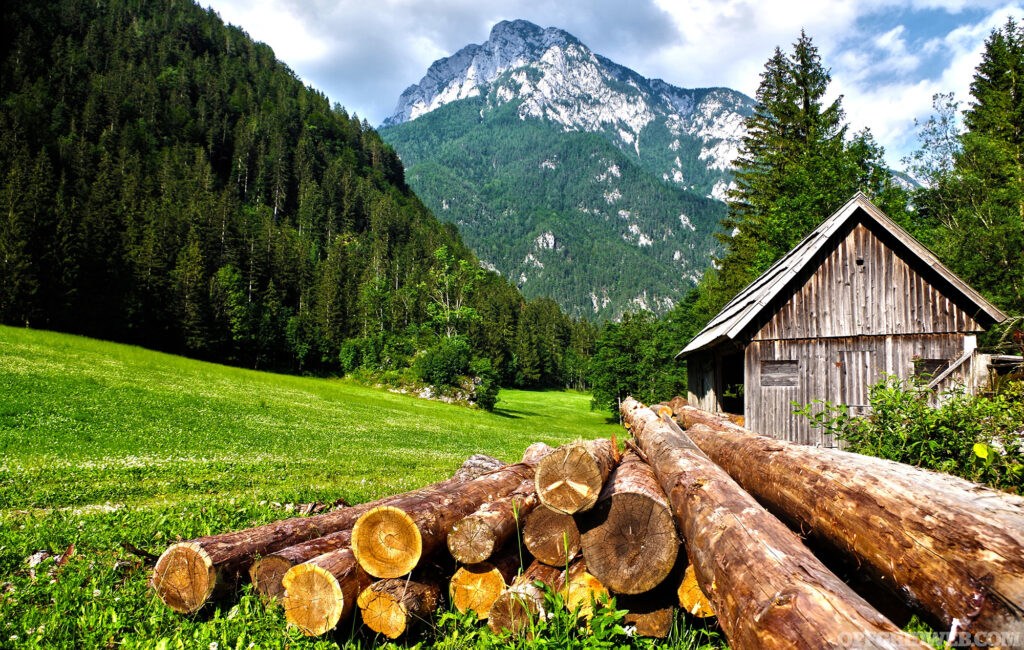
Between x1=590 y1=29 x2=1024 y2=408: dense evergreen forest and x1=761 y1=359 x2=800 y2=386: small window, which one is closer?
x1=761 y1=359 x2=800 y2=386: small window

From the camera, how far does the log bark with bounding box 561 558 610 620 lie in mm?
3938

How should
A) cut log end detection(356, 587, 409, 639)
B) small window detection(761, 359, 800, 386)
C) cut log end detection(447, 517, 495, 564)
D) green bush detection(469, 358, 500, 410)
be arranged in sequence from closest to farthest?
cut log end detection(356, 587, 409, 639), cut log end detection(447, 517, 495, 564), small window detection(761, 359, 800, 386), green bush detection(469, 358, 500, 410)

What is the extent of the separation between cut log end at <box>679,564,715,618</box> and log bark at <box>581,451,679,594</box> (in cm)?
26

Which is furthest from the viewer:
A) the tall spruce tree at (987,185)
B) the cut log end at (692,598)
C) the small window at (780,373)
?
the tall spruce tree at (987,185)

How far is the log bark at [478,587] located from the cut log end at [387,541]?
0.60m

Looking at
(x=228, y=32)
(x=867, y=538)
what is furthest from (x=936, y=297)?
(x=228, y=32)

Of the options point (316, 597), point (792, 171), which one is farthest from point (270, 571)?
point (792, 171)

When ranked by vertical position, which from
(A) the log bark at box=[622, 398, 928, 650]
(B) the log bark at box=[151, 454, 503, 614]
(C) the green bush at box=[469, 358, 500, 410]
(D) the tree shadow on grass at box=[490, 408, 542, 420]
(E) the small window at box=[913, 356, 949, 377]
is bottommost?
(D) the tree shadow on grass at box=[490, 408, 542, 420]

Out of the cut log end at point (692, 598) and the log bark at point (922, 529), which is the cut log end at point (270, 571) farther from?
the log bark at point (922, 529)

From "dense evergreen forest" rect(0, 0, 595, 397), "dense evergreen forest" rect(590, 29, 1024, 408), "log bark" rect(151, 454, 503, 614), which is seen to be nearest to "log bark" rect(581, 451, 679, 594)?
"log bark" rect(151, 454, 503, 614)

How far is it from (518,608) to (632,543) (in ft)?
3.63

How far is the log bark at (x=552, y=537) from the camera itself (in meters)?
4.28

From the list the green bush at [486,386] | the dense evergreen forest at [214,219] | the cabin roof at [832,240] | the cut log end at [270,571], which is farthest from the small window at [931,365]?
the dense evergreen forest at [214,219]

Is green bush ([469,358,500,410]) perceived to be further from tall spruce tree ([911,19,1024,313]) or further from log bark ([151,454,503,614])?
log bark ([151,454,503,614])
